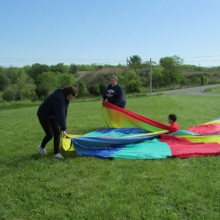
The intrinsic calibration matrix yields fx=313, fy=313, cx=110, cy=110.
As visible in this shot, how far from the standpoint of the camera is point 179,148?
674 centimetres

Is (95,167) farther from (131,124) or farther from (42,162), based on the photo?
(131,124)

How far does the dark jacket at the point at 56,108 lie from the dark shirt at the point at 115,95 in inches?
139

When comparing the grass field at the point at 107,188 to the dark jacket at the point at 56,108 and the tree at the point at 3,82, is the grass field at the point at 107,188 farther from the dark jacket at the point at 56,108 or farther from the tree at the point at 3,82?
the tree at the point at 3,82

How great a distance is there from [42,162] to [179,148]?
9.50ft

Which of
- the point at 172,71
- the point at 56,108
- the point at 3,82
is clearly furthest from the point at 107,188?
the point at 3,82

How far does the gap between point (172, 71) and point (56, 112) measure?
67762 mm

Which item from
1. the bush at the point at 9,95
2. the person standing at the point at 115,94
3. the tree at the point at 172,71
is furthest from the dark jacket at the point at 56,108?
the tree at the point at 172,71

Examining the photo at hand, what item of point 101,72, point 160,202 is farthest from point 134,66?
point 160,202

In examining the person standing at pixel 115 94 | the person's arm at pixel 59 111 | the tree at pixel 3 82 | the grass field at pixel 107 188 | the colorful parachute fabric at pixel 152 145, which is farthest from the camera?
the tree at pixel 3 82

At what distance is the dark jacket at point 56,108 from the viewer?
6.23m

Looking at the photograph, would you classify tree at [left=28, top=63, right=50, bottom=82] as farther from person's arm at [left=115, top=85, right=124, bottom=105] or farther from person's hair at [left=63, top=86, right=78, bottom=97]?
person's hair at [left=63, top=86, right=78, bottom=97]

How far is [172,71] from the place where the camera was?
71625 millimetres

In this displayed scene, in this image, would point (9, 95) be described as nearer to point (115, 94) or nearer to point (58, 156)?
point (115, 94)

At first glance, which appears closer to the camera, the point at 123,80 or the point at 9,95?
the point at 123,80
